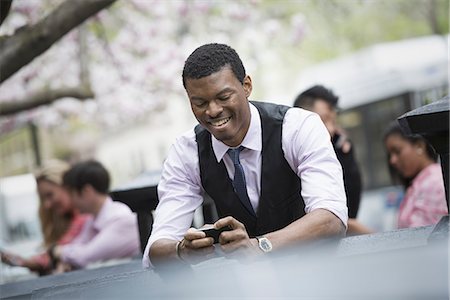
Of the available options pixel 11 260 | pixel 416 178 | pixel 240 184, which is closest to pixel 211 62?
pixel 240 184

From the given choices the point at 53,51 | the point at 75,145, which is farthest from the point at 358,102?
the point at 75,145

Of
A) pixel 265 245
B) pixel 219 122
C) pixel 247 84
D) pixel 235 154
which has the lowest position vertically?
pixel 265 245

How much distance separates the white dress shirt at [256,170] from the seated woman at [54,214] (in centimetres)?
360

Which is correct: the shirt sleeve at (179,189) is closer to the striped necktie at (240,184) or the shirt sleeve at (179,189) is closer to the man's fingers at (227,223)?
the striped necktie at (240,184)

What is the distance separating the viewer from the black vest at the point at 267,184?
3.19 m

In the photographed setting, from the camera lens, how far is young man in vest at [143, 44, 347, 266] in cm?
296

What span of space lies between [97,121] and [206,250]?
23.0 meters

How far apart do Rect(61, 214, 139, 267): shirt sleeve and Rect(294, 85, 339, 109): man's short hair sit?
59.7 inches

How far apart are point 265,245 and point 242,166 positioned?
539 mm

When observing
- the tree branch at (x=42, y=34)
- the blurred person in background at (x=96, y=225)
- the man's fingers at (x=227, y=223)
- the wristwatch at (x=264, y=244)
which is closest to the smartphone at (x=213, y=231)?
the man's fingers at (x=227, y=223)

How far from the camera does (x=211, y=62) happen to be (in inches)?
116

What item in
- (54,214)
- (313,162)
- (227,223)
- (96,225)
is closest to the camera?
(227,223)

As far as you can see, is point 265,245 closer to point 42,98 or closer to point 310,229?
point 310,229

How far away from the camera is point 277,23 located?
781 inches
